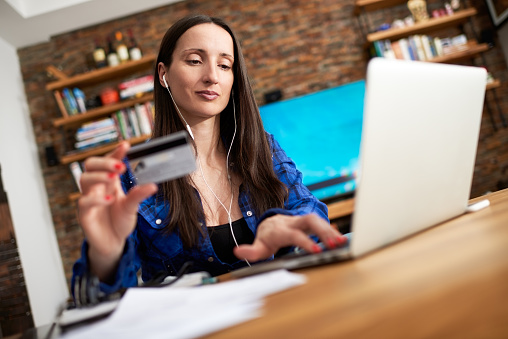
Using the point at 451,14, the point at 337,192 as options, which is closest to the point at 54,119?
the point at 337,192

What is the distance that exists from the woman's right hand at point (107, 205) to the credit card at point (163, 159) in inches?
0.9

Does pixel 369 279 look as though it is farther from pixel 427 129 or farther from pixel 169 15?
pixel 169 15

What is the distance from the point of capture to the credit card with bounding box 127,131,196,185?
2.19ft

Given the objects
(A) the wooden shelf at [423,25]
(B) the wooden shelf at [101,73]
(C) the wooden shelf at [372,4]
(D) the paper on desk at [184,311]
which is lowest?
(D) the paper on desk at [184,311]

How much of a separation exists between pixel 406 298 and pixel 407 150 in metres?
0.31

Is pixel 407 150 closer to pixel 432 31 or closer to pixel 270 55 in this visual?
pixel 270 55

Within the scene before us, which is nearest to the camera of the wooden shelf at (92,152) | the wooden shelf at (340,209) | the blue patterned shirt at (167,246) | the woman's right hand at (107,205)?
the woman's right hand at (107,205)

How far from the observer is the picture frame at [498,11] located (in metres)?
3.96

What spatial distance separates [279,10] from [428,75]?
396 centimetres

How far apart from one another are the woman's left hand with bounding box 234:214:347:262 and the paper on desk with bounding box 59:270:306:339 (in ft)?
0.56

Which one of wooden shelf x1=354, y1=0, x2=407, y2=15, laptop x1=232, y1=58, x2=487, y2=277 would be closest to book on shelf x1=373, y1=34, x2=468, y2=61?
wooden shelf x1=354, y1=0, x2=407, y2=15

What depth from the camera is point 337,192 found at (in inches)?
158

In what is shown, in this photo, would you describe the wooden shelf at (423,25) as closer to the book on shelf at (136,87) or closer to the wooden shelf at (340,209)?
the wooden shelf at (340,209)

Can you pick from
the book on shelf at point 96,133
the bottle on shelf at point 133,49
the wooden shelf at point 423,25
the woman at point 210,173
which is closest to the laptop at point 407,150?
the woman at point 210,173
